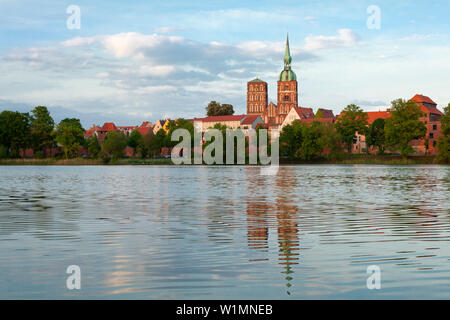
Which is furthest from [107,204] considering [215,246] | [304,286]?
[304,286]

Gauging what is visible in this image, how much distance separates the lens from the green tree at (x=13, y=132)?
5935 inches

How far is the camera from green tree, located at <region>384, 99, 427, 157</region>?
126494 millimetres

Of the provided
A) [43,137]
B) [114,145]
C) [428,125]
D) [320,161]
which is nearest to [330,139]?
[320,161]

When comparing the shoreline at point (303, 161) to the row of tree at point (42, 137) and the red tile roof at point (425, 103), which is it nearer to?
the row of tree at point (42, 137)

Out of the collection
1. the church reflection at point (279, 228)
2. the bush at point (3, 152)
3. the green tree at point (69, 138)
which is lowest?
the church reflection at point (279, 228)

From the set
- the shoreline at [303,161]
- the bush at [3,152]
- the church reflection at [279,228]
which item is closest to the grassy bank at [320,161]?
the shoreline at [303,161]

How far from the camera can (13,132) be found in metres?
151

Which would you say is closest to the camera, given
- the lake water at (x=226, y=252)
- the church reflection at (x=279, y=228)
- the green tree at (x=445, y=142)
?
the lake water at (x=226, y=252)

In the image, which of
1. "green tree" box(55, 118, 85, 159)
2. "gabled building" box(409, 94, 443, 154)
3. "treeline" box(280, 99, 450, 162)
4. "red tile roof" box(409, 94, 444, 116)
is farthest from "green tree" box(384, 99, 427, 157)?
"green tree" box(55, 118, 85, 159)

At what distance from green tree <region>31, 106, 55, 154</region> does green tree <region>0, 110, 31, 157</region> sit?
88.9 inches

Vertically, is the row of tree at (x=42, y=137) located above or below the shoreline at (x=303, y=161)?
above

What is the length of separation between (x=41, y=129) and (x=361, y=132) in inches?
3527
